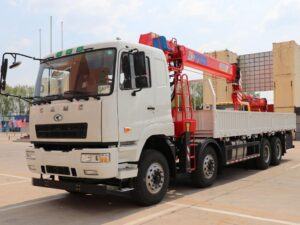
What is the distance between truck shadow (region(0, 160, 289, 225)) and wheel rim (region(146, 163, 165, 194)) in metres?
0.32

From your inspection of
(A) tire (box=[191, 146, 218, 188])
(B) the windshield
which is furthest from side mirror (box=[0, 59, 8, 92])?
(A) tire (box=[191, 146, 218, 188])

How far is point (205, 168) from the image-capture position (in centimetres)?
828

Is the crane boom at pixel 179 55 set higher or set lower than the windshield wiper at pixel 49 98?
higher

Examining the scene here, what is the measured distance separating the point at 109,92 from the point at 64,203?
8.59 feet

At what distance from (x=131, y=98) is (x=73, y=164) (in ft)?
4.78

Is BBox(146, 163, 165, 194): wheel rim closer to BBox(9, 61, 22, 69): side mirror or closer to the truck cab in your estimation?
the truck cab

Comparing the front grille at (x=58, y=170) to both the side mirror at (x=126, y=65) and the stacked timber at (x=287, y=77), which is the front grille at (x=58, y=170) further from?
the stacked timber at (x=287, y=77)

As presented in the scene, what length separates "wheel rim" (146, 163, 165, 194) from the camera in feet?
21.7

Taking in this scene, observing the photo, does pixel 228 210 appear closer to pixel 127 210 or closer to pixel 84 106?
pixel 127 210

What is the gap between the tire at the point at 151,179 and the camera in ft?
21.0

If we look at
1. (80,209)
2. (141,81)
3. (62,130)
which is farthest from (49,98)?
(80,209)

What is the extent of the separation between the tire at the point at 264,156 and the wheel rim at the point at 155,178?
538cm

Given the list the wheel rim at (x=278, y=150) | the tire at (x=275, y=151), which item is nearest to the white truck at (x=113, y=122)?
the tire at (x=275, y=151)

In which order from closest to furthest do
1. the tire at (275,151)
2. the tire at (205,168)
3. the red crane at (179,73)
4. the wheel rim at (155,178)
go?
the wheel rim at (155,178), the red crane at (179,73), the tire at (205,168), the tire at (275,151)
